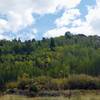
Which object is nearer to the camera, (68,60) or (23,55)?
(68,60)

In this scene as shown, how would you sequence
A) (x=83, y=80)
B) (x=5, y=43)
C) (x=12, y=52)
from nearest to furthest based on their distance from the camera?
(x=83, y=80) → (x=12, y=52) → (x=5, y=43)

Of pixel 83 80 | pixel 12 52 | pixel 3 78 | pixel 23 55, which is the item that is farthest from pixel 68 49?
pixel 83 80

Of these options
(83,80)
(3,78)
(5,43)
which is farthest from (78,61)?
(5,43)

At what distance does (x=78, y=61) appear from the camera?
95.9 meters

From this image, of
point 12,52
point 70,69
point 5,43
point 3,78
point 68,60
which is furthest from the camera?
point 5,43

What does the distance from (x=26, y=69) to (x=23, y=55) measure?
3581 centimetres

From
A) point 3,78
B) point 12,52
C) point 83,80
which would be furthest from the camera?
point 12,52

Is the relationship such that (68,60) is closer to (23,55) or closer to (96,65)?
(96,65)

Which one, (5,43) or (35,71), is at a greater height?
(5,43)

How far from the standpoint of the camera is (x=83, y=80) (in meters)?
56.8

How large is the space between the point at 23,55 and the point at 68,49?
14925 millimetres

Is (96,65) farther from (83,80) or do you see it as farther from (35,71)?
(83,80)

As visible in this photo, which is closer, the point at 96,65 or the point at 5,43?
the point at 96,65

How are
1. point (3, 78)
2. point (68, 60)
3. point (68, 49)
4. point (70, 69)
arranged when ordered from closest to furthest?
point (3, 78) < point (70, 69) < point (68, 60) < point (68, 49)
